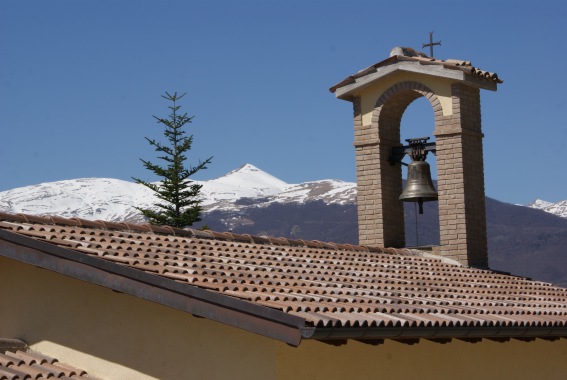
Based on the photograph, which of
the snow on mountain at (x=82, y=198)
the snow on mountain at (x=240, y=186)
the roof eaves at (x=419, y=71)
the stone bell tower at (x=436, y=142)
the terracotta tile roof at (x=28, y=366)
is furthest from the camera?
the snow on mountain at (x=240, y=186)

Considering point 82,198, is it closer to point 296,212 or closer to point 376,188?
point 296,212

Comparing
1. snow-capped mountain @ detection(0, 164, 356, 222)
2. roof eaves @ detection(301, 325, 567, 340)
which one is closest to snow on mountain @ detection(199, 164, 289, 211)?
snow-capped mountain @ detection(0, 164, 356, 222)

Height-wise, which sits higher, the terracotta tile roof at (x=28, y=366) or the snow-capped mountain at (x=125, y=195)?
the snow-capped mountain at (x=125, y=195)

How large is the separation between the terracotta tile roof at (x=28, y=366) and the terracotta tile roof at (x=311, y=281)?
0.76m

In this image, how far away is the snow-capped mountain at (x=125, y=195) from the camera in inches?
5192

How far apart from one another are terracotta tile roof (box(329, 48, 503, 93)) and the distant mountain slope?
68744 millimetres

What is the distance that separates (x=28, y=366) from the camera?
8.13 metres

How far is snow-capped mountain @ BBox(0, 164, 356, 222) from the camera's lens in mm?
131875

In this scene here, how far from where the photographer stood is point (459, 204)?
1459cm

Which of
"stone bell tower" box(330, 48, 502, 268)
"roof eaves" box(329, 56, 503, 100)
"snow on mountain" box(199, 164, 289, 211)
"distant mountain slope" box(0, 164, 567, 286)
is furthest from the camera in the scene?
"snow on mountain" box(199, 164, 289, 211)

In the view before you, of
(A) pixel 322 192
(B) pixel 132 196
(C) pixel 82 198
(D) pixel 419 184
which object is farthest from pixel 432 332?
(A) pixel 322 192

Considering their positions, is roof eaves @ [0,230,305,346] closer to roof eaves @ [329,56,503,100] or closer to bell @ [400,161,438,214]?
→ bell @ [400,161,438,214]

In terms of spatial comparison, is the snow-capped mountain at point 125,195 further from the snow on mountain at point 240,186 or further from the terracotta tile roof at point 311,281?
the terracotta tile roof at point 311,281

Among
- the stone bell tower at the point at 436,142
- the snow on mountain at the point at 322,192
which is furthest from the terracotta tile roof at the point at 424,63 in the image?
the snow on mountain at the point at 322,192
